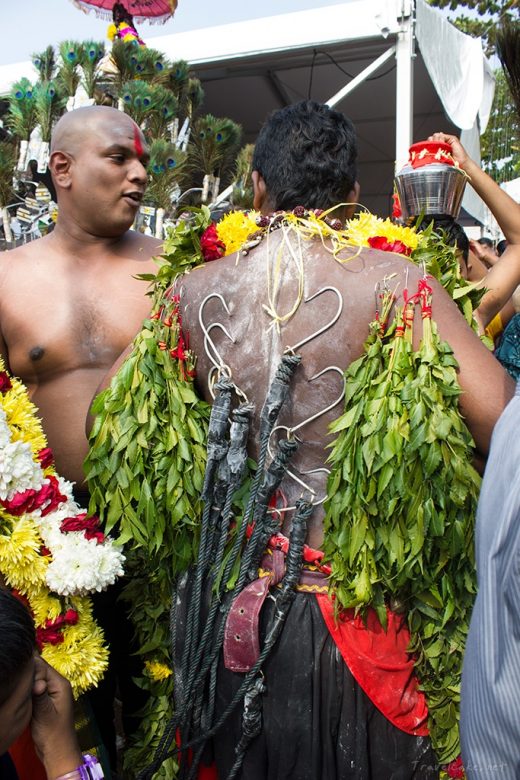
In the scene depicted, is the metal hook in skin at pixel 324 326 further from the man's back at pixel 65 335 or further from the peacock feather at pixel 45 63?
the peacock feather at pixel 45 63

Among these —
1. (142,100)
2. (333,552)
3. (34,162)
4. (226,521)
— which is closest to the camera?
(333,552)

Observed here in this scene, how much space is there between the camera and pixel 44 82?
6.26 m

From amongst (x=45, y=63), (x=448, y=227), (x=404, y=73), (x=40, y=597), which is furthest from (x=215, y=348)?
(x=45, y=63)

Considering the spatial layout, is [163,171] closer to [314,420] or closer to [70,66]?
[70,66]

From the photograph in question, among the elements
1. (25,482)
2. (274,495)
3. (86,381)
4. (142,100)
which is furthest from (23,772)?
(142,100)

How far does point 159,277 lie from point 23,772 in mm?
1362

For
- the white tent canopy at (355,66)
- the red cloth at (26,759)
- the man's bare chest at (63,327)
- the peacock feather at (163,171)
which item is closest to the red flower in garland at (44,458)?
the man's bare chest at (63,327)

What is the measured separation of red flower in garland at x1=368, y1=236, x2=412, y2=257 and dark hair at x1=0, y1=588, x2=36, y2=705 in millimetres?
1227

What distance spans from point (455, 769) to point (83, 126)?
8.21ft

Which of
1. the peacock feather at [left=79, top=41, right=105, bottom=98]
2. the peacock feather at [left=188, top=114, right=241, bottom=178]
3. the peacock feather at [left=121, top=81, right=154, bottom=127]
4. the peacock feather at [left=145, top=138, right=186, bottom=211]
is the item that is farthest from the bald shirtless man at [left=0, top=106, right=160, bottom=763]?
the peacock feather at [left=188, top=114, right=241, bottom=178]

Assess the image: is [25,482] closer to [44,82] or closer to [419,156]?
[419,156]

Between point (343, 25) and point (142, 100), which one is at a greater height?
point (343, 25)

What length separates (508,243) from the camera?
2697 millimetres

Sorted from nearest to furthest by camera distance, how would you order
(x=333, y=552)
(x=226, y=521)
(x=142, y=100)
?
(x=333, y=552) → (x=226, y=521) → (x=142, y=100)
